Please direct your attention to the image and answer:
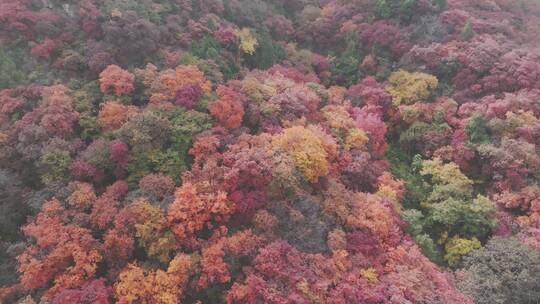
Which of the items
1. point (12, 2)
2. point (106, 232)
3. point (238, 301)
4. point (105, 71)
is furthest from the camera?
point (12, 2)

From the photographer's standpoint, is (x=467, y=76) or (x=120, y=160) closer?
(x=120, y=160)

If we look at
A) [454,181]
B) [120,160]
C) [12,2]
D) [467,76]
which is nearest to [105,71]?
[120,160]

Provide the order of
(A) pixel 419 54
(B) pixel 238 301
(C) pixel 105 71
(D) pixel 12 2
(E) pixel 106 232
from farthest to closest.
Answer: (A) pixel 419 54 < (D) pixel 12 2 < (C) pixel 105 71 < (E) pixel 106 232 < (B) pixel 238 301

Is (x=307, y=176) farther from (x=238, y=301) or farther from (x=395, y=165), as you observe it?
(x=395, y=165)

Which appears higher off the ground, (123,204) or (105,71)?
(105,71)

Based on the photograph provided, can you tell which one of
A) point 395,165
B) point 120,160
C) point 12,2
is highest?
point 12,2

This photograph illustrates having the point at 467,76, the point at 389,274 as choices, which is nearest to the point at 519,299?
the point at 389,274
